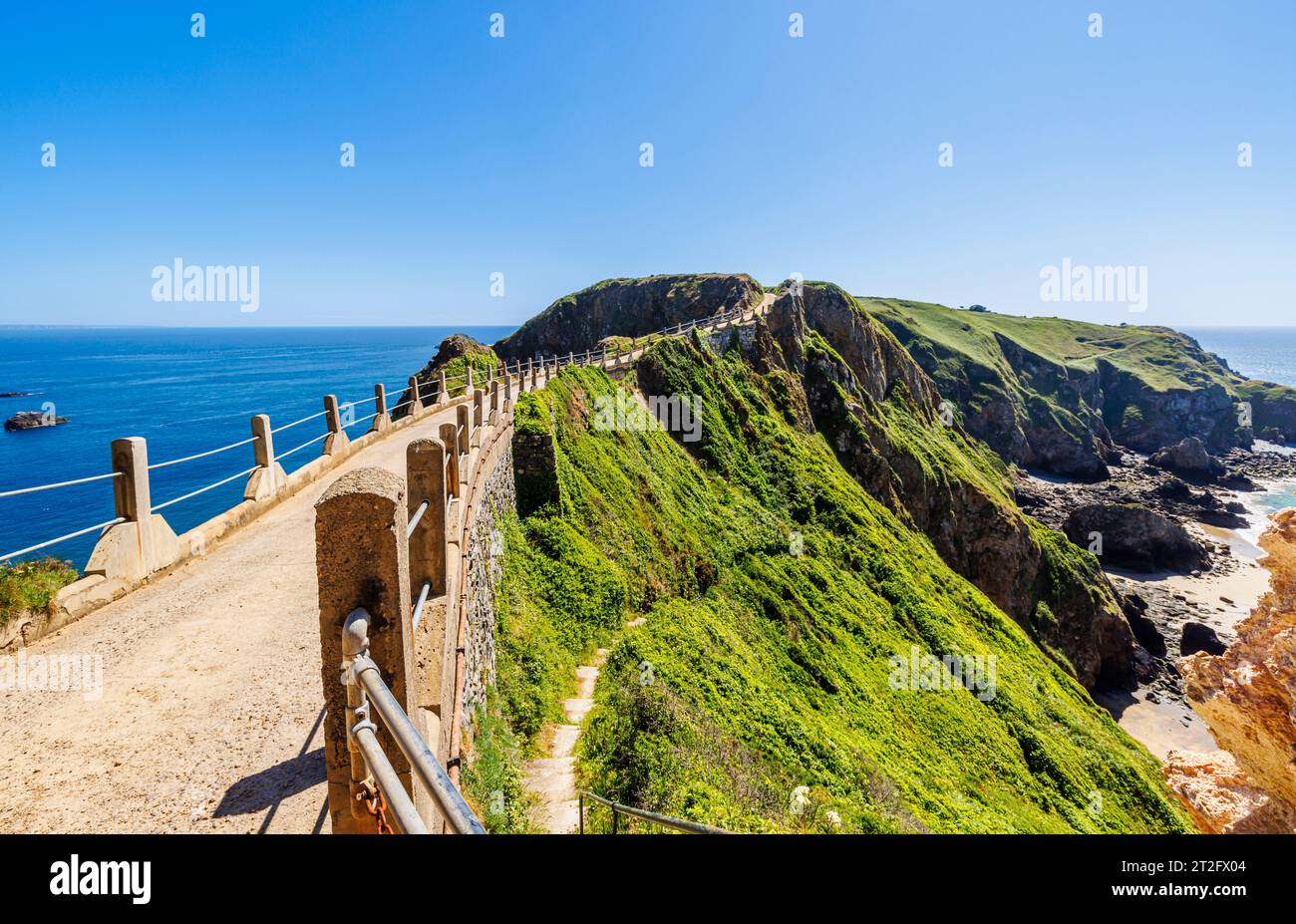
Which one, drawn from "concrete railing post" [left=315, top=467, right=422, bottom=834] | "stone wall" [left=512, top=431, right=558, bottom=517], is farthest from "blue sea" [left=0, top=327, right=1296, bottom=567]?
"concrete railing post" [left=315, top=467, right=422, bottom=834]

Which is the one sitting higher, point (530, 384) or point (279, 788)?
point (530, 384)

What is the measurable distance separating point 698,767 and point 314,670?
7.17 m

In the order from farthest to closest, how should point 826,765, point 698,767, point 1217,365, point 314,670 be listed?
point 1217,365 < point 826,765 < point 698,767 < point 314,670

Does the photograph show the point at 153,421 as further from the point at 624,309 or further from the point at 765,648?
the point at 765,648

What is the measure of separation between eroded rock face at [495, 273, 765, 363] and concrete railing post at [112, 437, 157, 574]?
56.9 metres

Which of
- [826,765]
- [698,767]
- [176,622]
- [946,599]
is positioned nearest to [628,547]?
[826,765]

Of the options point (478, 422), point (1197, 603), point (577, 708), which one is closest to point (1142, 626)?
point (1197, 603)

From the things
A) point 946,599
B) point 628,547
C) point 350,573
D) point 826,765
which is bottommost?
point 946,599

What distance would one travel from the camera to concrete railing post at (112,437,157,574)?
820cm

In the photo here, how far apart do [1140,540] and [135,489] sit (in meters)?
72.0

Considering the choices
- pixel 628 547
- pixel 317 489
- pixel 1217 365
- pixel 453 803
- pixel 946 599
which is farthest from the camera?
pixel 1217 365

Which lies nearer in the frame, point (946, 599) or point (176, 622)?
point (176, 622)
